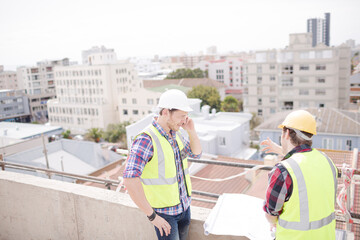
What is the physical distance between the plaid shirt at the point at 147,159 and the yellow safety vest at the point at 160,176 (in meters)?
0.04

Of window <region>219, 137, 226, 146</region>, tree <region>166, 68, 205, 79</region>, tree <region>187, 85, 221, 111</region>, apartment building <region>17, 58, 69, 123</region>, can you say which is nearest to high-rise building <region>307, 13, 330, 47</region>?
tree <region>166, 68, 205, 79</region>

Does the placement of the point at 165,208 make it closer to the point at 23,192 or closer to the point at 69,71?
the point at 23,192

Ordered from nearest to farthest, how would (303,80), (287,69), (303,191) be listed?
(303,191)
(303,80)
(287,69)

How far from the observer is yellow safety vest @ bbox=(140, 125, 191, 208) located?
2.16 metres

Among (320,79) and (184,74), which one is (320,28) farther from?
(320,79)

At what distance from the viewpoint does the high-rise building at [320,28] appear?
149m

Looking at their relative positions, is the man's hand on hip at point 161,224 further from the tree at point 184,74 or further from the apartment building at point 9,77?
the tree at point 184,74

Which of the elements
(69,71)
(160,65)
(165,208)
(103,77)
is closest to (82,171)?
(165,208)

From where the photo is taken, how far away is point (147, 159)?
2.08m

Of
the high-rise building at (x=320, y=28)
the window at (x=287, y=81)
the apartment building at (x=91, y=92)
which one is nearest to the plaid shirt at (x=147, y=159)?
the window at (x=287, y=81)

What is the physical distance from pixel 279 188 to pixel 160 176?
795mm

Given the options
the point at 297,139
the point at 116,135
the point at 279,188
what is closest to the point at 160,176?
the point at 279,188

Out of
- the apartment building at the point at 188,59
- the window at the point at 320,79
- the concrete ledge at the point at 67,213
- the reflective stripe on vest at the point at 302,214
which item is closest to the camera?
the reflective stripe on vest at the point at 302,214

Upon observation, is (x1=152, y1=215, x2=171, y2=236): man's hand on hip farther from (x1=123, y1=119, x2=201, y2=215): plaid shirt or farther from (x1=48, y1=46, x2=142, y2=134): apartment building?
(x1=48, y1=46, x2=142, y2=134): apartment building
